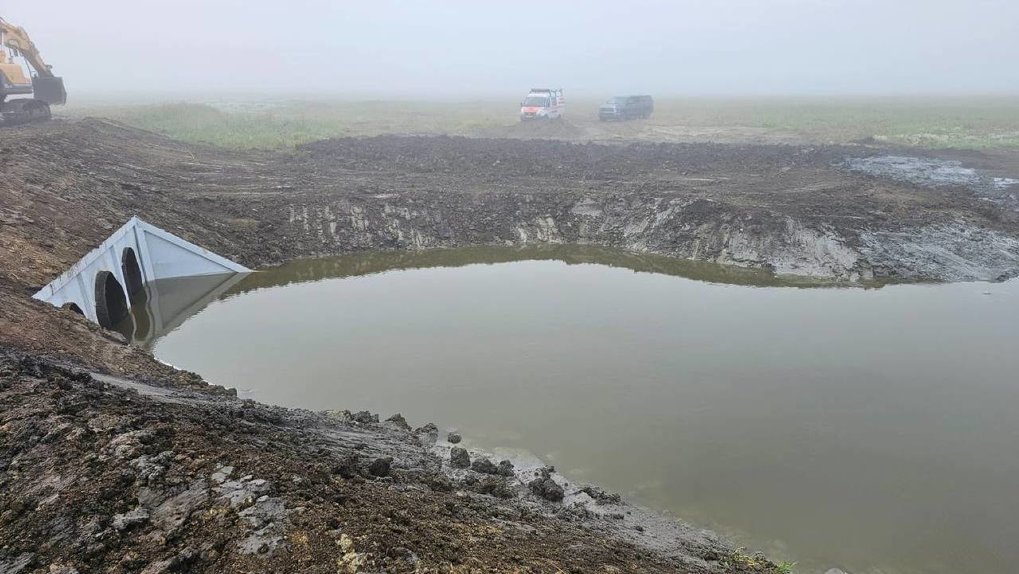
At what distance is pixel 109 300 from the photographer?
12.5 m

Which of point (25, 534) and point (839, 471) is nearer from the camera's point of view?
point (25, 534)

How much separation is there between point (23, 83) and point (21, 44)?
1769 mm

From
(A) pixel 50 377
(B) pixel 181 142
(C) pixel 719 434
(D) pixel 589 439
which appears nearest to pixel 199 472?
(A) pixel 50 377

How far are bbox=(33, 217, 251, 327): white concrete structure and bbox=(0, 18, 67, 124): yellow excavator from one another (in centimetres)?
1976

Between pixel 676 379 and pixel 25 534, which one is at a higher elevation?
pixel 25 534

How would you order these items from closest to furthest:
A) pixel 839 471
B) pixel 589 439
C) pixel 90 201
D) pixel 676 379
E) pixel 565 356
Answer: pixel 839 471 → pixel 589 439 → pixel 676 379 → pixel 565 356 → pixel 90 201

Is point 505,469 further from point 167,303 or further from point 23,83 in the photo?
point 23,83

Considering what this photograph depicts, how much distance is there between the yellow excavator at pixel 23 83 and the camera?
26250mm

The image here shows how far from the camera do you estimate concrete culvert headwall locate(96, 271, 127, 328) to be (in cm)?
1174

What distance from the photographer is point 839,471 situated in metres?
7.65

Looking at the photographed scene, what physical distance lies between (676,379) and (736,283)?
240 inches

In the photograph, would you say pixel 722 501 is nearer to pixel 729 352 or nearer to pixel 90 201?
pixel 729 352

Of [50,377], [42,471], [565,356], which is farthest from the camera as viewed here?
[565,356]

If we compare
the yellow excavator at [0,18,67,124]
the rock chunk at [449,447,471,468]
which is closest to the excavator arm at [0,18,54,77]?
the yellow excavator at [0,18,67,124]
